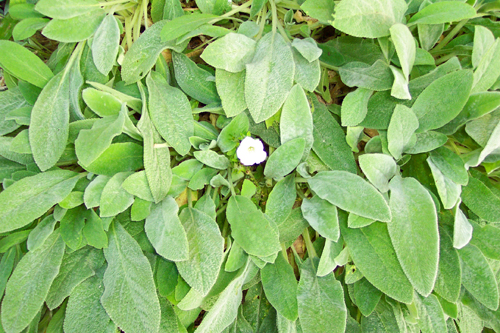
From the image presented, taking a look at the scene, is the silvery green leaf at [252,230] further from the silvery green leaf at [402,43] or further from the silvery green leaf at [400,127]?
the silvery green leaf at [402,43]

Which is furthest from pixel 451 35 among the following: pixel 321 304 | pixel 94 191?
pixel 94 191

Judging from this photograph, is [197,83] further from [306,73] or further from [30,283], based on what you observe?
[30,283]

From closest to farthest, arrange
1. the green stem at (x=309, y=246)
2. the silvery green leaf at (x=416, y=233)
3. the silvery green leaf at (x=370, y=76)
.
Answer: the silvery green leaf at (x=416, y=233), the silvery green leaf at (x=370, y=76), the green stem at (x=309, y=246)

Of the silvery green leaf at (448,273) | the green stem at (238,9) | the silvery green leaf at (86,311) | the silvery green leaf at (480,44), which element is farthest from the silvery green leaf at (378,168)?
the silvery green leaf at (86,311)

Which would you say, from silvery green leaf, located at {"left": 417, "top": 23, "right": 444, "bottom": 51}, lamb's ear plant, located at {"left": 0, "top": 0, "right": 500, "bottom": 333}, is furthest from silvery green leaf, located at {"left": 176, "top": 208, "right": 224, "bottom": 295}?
silvery green leaf, located at {"left": 417, "top": 23, "right": 444, "bottom": 51}

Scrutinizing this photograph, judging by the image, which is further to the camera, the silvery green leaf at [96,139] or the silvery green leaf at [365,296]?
the silvery green leaf at [365,296]

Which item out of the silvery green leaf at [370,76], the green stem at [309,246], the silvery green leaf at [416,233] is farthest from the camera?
the green stem at [309,246]
